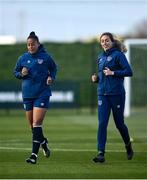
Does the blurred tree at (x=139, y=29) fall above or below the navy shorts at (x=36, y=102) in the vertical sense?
below

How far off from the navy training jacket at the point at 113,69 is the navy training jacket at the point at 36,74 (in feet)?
2.78

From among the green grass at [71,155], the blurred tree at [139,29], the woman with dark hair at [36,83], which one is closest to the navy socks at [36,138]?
the woman with dark hair at [36,83]

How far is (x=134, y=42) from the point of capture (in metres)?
28.5

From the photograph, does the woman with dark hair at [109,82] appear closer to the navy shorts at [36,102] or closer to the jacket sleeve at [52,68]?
the jacket sleeve at [52,68]

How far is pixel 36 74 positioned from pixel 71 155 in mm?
1914

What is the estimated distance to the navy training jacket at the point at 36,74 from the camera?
13.5 metres

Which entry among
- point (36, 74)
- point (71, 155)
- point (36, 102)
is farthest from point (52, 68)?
point (71, 155)

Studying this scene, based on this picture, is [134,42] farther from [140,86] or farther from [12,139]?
[12,139]

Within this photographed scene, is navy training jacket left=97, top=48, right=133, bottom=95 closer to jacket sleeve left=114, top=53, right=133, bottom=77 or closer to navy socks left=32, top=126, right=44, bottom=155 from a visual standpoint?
jacket sleeve left=114, top=53, right=133, bottom=77

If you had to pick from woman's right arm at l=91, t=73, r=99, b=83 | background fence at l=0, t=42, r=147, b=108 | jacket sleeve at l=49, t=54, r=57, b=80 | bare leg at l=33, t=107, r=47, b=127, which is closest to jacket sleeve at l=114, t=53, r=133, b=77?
woman's right arm at l=91, t=73, r=99, b=83

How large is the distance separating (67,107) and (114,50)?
18.9 m

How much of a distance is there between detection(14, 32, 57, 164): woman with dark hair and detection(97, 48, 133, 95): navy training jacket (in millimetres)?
848

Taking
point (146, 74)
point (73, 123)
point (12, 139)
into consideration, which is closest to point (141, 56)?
point (146, 74)

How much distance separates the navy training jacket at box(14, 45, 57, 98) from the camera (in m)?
13.5
